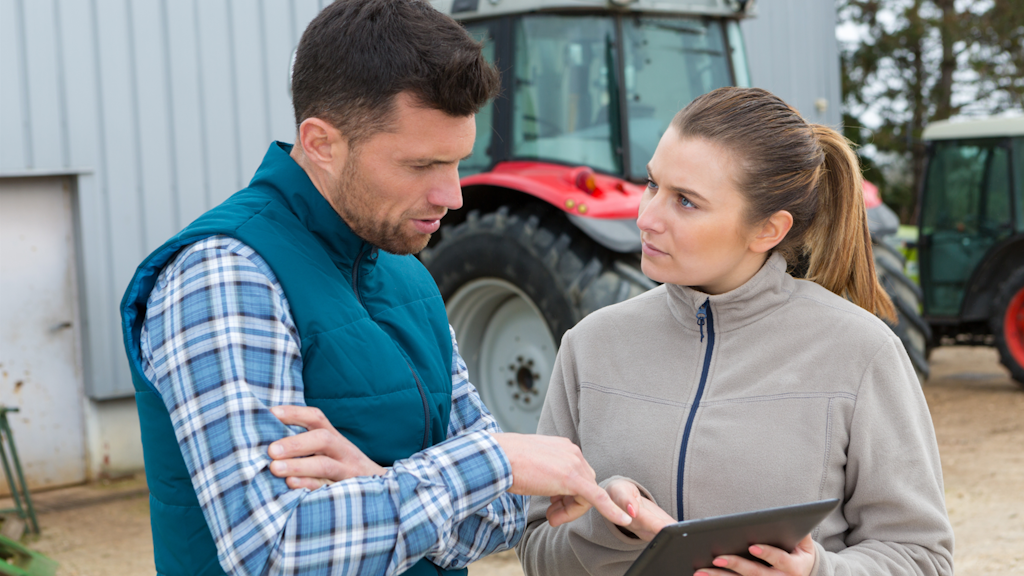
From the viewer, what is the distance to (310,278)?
51.7 inches

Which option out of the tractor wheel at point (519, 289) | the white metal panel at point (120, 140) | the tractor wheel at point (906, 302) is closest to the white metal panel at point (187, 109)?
the white metal panel at point (120, 140)

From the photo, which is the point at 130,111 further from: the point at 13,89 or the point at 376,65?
the point at 376,65

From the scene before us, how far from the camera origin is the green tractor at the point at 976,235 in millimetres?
7383

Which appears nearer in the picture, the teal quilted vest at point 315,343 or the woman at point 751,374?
the teal quilted vest at point 315,343

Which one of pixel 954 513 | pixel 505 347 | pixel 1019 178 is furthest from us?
pixel 1019 178

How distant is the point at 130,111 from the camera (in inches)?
213

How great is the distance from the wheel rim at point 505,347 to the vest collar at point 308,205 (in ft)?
11.2

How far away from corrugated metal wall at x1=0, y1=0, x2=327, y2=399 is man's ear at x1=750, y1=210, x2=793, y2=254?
458cm

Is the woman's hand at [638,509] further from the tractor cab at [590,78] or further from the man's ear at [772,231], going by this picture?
the tractor cab at [590,78]

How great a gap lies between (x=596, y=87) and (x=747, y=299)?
341 cm

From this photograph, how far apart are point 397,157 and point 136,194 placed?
180 inches

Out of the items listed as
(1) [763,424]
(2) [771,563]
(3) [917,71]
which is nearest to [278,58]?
(1) [763,424]

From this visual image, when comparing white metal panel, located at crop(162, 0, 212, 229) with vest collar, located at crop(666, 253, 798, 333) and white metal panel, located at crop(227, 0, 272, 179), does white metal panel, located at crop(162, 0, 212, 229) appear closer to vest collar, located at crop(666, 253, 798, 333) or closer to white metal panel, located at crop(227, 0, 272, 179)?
white metal panel, located at crop(227, 0, 272, 179)

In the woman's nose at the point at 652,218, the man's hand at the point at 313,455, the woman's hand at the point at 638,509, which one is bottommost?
the woman's hand at the point at 638,509
